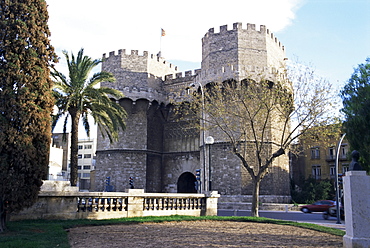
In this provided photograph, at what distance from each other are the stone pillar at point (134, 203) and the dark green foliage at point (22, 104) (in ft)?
11.7

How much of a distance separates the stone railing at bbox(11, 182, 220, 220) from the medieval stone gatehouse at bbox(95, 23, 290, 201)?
10.8 metres

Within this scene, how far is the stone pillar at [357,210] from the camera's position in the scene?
6.42 m

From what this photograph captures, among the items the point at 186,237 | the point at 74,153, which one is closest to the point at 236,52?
the point at 74,153

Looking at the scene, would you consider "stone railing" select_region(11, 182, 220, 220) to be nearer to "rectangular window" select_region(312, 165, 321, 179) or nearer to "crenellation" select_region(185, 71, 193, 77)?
"crenellation" select_region(185, 71, 193, 77)

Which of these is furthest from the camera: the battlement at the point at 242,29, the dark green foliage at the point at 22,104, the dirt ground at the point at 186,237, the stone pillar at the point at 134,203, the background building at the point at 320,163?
the background building at the point at 320,163

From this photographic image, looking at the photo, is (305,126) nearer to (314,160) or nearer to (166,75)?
(166,75)

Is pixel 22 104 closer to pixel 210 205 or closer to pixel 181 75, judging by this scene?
pixel 210 205

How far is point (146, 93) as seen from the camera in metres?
31.0

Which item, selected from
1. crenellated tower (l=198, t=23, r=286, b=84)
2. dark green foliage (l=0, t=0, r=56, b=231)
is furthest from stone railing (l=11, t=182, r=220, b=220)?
crenellated tower (l=198, t=23, r=286, b=84)

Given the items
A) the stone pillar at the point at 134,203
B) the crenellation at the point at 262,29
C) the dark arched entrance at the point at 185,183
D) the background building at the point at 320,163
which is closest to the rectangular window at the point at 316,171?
the background building at the point at 320,163

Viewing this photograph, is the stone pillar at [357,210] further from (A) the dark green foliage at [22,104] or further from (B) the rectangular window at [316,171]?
(B) the rectangular window at [316,171]

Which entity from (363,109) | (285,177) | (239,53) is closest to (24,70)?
(363,109)

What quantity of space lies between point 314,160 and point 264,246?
1366 inches

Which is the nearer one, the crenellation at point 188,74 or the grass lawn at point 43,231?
the grass lawn at point 43,231
